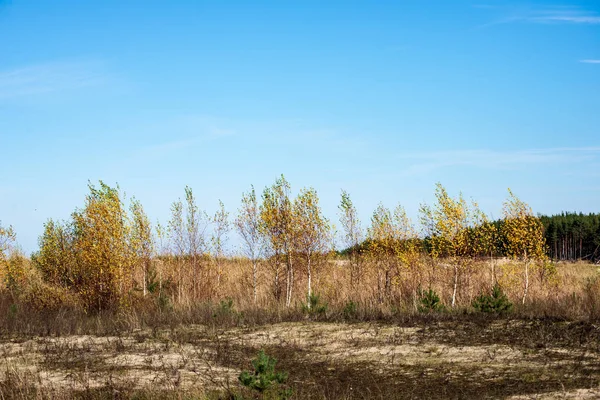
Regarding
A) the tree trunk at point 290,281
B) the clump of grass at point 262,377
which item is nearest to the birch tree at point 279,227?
the tree trunk at point 290,281

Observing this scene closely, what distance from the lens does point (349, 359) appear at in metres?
11.9

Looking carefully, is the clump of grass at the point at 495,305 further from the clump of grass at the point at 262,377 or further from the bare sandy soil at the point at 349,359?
the clump of grass at the point at 262,377

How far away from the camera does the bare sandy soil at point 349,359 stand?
9531 mm

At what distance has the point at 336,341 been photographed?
13.5 metres

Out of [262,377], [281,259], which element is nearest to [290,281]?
[281,259]

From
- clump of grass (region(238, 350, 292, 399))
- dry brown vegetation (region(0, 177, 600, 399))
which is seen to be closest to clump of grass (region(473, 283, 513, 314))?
dry brown vegetation (region(0, 177, 600, 399))

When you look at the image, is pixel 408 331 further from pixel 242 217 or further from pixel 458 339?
pixel 242 217

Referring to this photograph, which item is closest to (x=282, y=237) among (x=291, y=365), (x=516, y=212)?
(x=516, y=212)

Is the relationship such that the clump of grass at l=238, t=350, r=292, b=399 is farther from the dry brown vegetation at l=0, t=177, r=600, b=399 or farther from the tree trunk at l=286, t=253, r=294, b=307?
the tree trunk at l=286, t=253, r=294, b=307

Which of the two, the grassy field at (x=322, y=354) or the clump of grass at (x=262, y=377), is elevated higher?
the clump of grass at (x=262, y=377)

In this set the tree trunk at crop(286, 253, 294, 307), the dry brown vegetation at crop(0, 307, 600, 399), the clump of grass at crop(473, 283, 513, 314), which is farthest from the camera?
the tree trunk at crop(286, 253, 294, 307)

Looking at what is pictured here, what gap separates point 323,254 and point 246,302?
13.3 feet

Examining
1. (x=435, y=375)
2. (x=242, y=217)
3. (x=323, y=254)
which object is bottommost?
(x=435, y=375)

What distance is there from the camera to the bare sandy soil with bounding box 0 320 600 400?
953 cm
